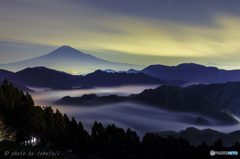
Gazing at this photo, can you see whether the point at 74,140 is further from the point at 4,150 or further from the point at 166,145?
the point at 166,145

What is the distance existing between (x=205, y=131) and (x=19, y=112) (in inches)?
6665

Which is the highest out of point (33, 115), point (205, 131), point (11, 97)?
point (11, 97)

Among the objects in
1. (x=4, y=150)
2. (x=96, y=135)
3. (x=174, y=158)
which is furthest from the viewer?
(x=96, y=135)

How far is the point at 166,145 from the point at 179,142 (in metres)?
4.34

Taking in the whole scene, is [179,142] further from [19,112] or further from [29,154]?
[19,112]

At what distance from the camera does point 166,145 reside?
57.8 meters

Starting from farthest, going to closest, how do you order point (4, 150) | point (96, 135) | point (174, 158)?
1. point (96, 135)
2. point (174, 158)
3. point (4, 150)

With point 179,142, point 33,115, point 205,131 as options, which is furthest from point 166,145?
point 205,131

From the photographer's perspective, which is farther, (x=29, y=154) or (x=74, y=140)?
(x=74, y=140)

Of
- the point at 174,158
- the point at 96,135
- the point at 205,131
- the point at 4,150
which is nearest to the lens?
the point at 4,150

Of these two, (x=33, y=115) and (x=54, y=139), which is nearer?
(x=33, y=115)

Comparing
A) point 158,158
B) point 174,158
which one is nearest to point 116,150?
point 158,158

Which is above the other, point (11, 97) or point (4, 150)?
point (11, 97)

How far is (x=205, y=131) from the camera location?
17300 cm
